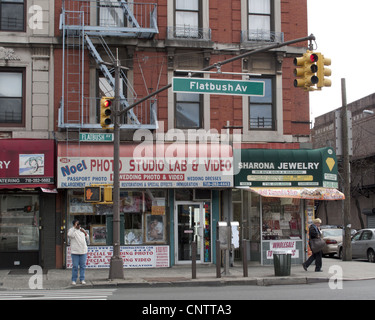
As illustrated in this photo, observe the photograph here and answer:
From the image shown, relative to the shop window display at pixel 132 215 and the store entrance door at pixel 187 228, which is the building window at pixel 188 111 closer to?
the shop window display at pixel 132 215

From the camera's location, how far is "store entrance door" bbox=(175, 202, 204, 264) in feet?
66.7

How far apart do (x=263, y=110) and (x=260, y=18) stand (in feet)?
11.5

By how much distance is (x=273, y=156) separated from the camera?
20.3 m

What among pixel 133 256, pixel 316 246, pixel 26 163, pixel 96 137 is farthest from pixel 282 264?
pixel 26 163

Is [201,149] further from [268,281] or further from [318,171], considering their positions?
[268,281]

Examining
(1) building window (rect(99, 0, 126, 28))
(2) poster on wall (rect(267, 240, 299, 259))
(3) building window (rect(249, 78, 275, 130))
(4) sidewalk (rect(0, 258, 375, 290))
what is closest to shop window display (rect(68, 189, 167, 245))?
(4) sidewalk (rect(0, 258, 375, 290))

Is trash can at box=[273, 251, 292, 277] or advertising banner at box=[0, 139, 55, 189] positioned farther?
advertising banner at box=[0, 139, 55, 189]

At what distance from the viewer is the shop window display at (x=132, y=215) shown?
19.7 metres

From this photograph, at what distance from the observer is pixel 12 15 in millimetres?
19922

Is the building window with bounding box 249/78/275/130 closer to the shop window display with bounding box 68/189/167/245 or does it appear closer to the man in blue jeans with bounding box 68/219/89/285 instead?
the shop window display with bounding box 68/189/167/245

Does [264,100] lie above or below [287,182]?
above

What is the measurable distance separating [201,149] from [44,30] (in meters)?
6.92
